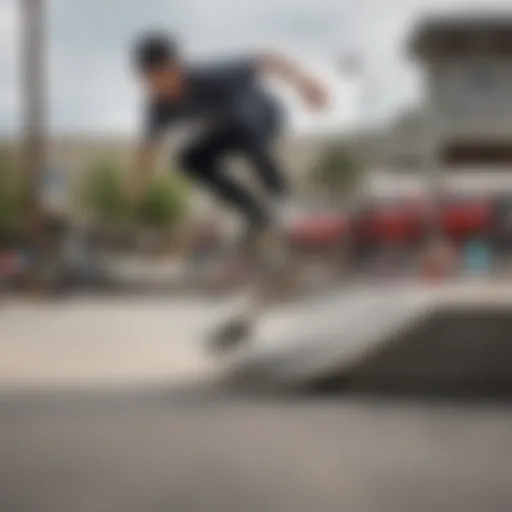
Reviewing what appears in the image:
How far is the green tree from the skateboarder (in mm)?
208

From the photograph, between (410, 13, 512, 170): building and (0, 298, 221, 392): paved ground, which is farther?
(0, 298, 221, 392): paved ground

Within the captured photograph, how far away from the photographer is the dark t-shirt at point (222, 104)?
521 centimetres

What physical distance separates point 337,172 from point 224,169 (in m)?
0.63

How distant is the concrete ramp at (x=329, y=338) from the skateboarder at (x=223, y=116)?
65 cm

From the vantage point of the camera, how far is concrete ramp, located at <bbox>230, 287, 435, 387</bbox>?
17.2ft

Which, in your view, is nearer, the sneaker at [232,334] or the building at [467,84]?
the building at [467,84]

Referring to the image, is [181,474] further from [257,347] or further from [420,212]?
[420,212]

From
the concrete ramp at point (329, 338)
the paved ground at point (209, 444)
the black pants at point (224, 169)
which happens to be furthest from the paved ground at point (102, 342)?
the black pants at point (224, 169)

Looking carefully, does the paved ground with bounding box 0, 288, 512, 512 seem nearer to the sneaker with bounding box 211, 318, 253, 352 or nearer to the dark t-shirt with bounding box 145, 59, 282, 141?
the sneaker with bounding box 211, 318, 253, 352

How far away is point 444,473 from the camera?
377 cm

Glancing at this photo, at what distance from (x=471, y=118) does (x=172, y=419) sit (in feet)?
7.13

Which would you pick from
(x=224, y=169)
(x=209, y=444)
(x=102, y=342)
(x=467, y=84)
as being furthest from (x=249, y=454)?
(x=102, y=342)

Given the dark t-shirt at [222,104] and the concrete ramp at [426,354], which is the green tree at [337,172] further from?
the concrete ramp at [426,354]

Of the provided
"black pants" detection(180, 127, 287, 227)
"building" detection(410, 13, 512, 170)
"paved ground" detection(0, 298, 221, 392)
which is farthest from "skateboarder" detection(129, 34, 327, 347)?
"paved ground" detection(0, 298, 221, 392)
